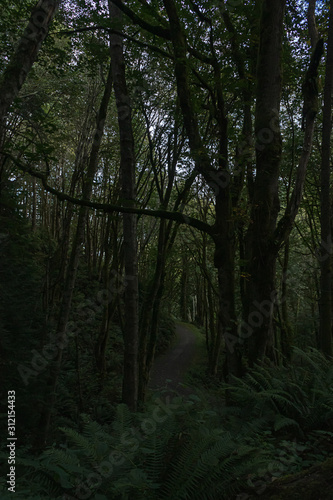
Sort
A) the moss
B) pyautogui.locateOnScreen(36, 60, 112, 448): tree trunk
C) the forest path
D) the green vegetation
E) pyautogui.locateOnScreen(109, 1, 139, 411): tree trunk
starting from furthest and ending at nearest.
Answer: the forest path → pyautogui.locateOnScreen(36, 60, 112, 448): tree trunk → pyautogui.locateOnScreen(109, 1, 139, 411): tree trunk → the green vegetation → the moss

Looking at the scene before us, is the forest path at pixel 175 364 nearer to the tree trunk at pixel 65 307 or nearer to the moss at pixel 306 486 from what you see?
the tree trunk at pixel 65 307

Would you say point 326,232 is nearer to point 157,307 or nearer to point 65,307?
point 157,307

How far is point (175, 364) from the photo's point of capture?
14.9 metres

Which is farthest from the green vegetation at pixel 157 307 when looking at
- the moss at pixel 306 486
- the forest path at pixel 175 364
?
the forest path at pixel 175 364

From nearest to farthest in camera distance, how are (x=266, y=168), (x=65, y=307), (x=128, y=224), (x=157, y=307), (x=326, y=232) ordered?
(x=266, y=168) < (x=128, y=224) < (x=326, y=232) < (x=65, y=307) < (x=157, y=307)

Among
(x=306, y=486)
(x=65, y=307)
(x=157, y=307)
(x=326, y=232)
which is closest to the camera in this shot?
(x=306, y=486)

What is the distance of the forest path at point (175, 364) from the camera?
1185 centimetres

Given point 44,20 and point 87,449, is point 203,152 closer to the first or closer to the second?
point 44,20

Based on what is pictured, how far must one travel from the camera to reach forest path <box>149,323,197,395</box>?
38.9 ft

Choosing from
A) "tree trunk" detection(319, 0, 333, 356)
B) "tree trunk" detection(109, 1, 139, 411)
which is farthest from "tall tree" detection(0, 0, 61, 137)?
"tree trunk" detection(319, 0, 333, 356)

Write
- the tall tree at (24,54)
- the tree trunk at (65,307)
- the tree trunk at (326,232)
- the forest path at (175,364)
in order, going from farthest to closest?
the forest path at (175,364)
the tree trunk at (326,232)
the tree trunk at (65,307)
the tall tree at (24,54)

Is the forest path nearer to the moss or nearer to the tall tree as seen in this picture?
the moss

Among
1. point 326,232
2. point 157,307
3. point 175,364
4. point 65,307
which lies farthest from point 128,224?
point 175,364

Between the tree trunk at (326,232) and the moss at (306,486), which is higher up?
the tree trunk at (326,232)
